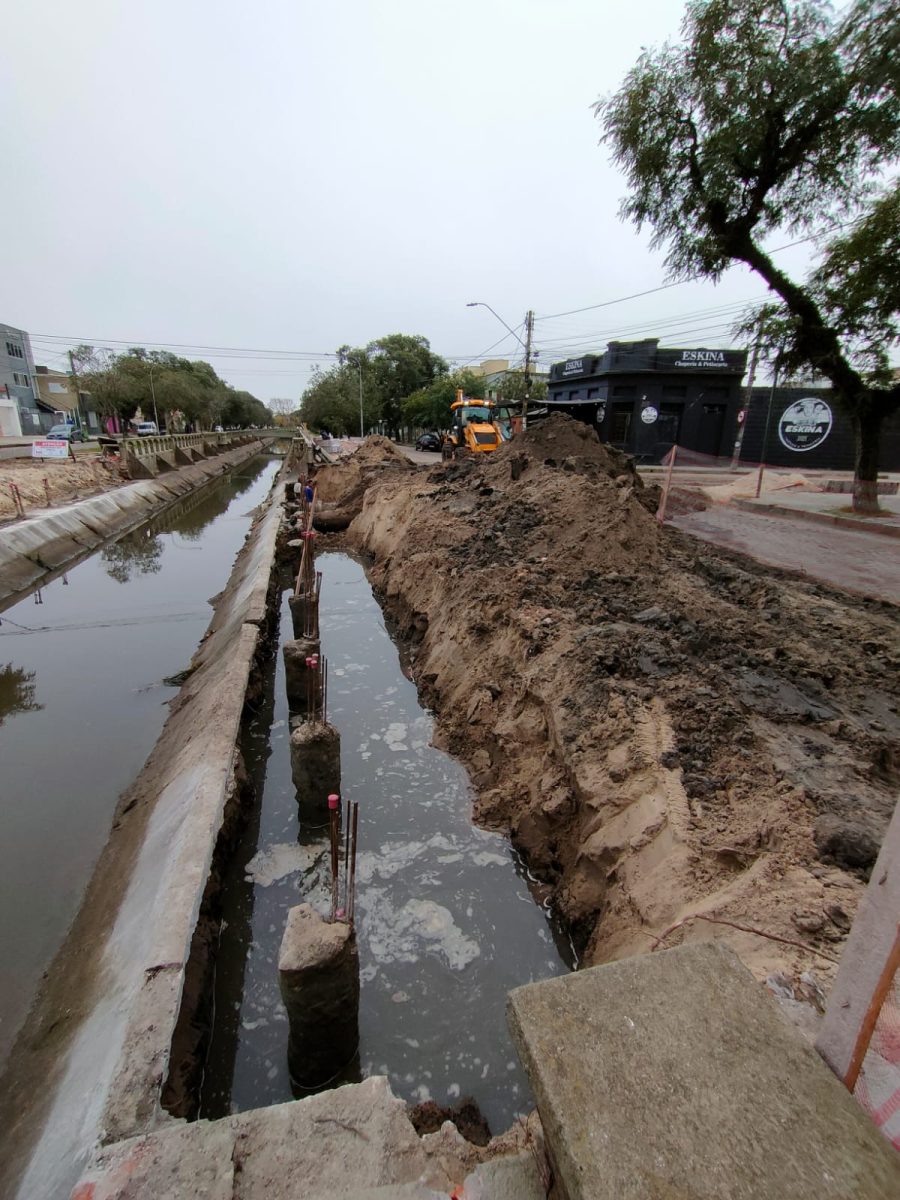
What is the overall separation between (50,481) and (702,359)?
29083mm

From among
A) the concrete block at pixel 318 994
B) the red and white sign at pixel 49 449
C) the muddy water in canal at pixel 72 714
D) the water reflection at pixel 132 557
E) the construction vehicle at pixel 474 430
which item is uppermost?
the construction vehicle at pixel 474 430

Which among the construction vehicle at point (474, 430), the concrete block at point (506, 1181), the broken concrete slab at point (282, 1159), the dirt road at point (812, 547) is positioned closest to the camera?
the concrete block at point (506, 1181)

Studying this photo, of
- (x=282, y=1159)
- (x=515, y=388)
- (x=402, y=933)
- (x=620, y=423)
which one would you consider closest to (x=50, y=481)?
(x=402, y=933)

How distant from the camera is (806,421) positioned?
808 inches

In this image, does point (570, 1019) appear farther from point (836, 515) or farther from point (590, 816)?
point (836, 515)

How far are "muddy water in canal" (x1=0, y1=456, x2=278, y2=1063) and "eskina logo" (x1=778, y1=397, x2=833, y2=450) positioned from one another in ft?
61.6

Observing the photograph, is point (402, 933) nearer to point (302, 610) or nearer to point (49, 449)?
point (302, 610)

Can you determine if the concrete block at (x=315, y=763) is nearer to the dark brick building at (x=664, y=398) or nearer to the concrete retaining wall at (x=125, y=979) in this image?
the concrete retaining wall at (x=125, y=979)

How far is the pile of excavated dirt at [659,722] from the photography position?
3113 millimetres

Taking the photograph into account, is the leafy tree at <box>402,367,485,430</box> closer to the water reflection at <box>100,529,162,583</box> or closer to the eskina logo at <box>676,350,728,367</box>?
the eskina logo at <box>676,350,728,367</box>

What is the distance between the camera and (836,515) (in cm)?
1383

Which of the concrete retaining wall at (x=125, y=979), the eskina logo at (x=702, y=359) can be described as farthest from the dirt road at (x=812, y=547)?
the eskina logo at (x=702, y=359)

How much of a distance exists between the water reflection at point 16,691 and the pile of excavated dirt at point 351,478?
10.3 m

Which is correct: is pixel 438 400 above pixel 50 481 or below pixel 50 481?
above
